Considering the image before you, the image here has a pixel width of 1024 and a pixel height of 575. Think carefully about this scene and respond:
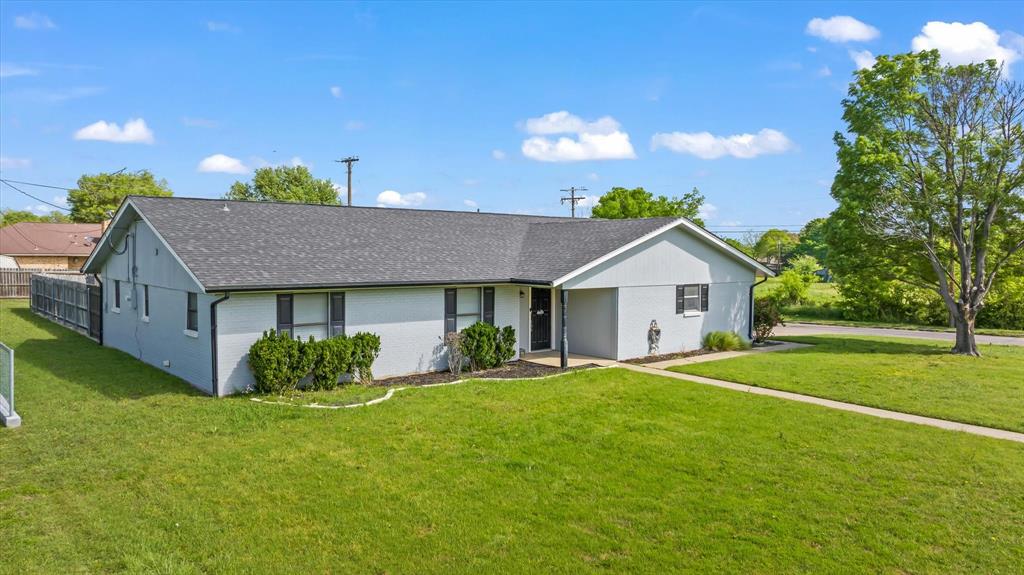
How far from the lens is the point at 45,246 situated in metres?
45.7

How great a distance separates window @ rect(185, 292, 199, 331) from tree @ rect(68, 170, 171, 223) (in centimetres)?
5874

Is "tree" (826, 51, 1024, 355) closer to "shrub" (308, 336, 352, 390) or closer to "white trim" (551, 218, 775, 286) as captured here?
"white trim" (551, 218, 775, 286)

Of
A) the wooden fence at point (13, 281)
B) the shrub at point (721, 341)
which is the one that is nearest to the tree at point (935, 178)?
the shrub at point (721, 341)

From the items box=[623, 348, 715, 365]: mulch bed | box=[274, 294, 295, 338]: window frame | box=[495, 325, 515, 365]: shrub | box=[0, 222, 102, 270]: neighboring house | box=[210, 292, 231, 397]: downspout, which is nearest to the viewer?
box=[210, 292, 231, 397]: downspout

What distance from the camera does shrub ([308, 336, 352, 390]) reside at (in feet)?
46.1

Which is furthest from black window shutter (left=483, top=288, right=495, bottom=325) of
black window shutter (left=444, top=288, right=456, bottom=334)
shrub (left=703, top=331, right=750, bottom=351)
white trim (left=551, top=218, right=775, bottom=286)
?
shrub (left=703, top=331, right=750, bottom=351)

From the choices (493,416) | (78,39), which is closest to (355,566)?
(493,416)

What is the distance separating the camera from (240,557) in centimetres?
631

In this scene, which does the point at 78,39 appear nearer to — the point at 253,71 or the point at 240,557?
the point at 253,71

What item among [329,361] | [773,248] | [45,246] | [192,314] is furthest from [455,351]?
[773,248]

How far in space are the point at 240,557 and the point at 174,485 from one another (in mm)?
2551

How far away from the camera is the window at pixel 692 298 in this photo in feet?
66.7

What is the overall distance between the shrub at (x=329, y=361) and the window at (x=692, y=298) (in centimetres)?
1069

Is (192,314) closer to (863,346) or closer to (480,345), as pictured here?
(480,345)
